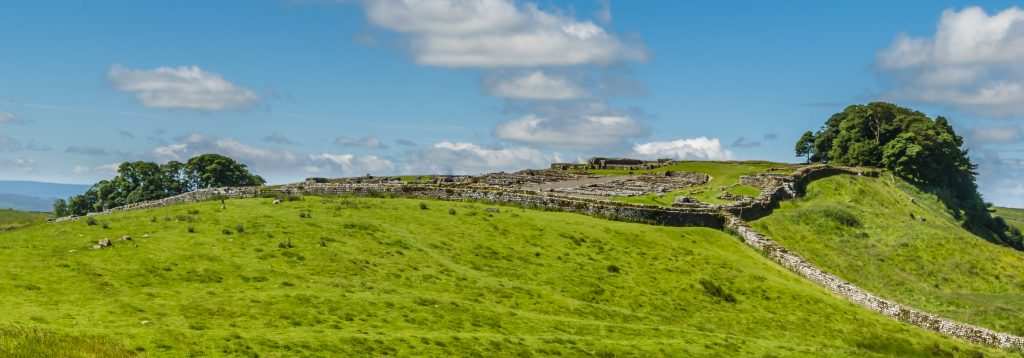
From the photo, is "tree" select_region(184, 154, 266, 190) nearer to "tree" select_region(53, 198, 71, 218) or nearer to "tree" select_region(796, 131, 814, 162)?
"tree" select_region(53, 198, 71, 218)

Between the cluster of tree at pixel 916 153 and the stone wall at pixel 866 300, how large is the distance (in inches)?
2355

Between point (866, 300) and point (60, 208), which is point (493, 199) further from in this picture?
point (60, 208)

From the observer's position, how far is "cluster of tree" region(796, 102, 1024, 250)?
4286 inches

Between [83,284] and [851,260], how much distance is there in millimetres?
54973

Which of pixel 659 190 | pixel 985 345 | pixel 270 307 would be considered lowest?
pixel 985 345

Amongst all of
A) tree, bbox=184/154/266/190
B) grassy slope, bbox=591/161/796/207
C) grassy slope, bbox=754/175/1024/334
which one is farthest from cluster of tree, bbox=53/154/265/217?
grassy slope, bbox=754/175/1024/334

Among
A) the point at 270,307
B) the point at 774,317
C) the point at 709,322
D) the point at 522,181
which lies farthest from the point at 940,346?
the point at 522,181

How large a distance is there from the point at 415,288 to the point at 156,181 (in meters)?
98.2

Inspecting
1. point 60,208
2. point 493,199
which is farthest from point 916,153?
point 60,208

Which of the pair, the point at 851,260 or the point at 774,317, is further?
the point at 851,260

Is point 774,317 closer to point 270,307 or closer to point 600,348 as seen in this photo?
point 600,348

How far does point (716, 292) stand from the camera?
4550cm

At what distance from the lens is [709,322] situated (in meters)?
40.9

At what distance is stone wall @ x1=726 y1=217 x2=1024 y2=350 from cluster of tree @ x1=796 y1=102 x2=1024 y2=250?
59804 millimetres
